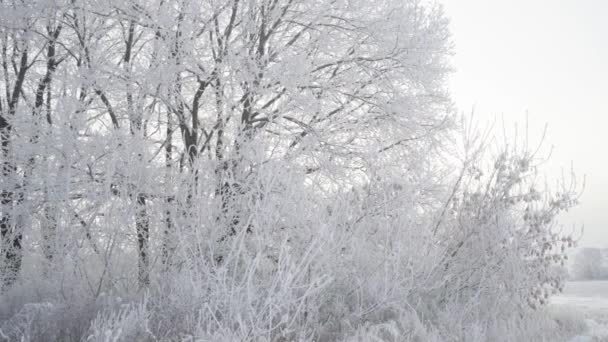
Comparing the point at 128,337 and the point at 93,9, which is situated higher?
the point at 93,9

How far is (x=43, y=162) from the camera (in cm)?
755

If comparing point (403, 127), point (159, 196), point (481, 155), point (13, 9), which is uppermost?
point (13, 9)

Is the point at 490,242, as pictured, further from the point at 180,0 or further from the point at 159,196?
the point at 180,0

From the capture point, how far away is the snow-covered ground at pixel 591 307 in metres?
5.17

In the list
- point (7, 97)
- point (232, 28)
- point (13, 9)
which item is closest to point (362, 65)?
point (232, 28)

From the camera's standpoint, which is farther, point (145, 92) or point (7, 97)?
point (7, 97)

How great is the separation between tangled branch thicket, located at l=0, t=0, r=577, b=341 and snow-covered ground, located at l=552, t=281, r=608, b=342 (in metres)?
0.54

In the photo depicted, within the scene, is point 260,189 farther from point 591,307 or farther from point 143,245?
point 591,307

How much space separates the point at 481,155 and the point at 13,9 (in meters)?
7.42

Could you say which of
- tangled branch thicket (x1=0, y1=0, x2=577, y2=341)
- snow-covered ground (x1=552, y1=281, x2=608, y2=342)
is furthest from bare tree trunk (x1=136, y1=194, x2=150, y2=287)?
snow-covered ground (x1=552, y1=281, x2=608, y2=342)

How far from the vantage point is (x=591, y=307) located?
735 cm

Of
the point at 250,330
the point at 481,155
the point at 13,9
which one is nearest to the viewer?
the point at 250,330

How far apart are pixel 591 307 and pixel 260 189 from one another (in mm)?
5173

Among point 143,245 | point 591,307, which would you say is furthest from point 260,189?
point 591,307
